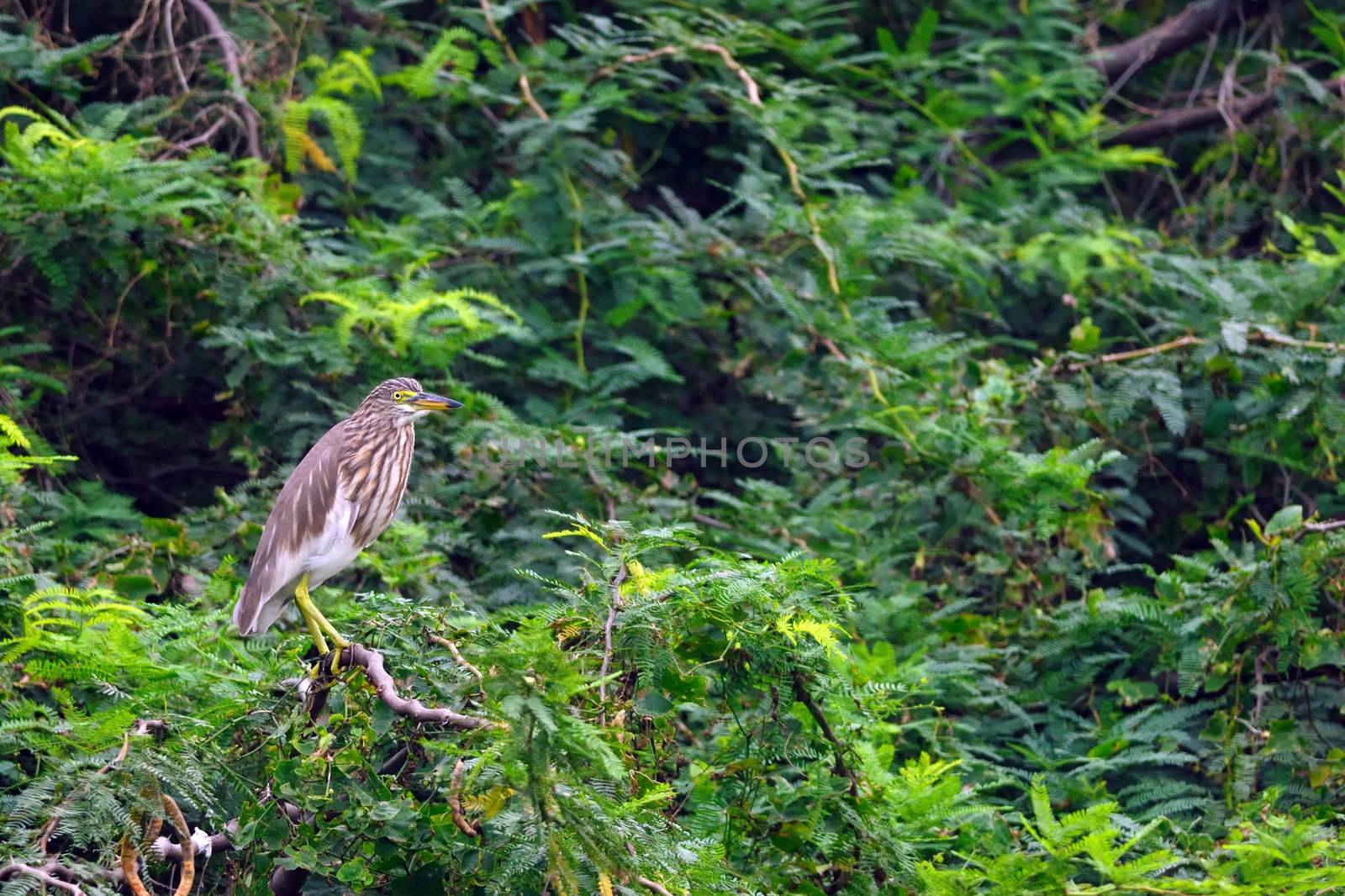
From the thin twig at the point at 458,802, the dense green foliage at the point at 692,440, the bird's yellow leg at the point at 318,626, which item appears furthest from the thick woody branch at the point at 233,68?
the thin twig at the point at 458,802

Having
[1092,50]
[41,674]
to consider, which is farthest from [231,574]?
[1092,50]

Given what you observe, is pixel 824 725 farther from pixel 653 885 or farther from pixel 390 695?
pixel 390 695

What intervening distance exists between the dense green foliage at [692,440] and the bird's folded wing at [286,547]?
18cm

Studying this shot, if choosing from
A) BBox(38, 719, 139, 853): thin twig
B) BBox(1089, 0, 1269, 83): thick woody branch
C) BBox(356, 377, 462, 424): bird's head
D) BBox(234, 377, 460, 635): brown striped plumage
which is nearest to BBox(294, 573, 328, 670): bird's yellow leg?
BBox(234, 377, 460, 635): brown striped plumage

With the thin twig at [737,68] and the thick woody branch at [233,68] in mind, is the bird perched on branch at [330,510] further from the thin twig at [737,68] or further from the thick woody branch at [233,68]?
the thin twig at [737,68]

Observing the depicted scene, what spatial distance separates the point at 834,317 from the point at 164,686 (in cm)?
334

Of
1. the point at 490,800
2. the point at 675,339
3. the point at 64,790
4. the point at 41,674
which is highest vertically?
the point at 490,800

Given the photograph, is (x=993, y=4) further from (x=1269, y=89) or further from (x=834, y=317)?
(x=834, y=317)

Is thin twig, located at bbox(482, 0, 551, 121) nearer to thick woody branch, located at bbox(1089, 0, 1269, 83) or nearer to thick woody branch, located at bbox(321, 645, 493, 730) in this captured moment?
thick woody branch, located at bbox(1089, 0, 1269, 83)

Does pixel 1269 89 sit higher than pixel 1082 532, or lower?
higher

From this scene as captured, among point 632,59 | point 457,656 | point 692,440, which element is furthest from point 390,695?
point 632,59

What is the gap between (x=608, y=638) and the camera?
10.6ft

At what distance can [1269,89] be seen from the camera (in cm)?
738

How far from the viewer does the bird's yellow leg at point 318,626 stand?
10.7 ft
